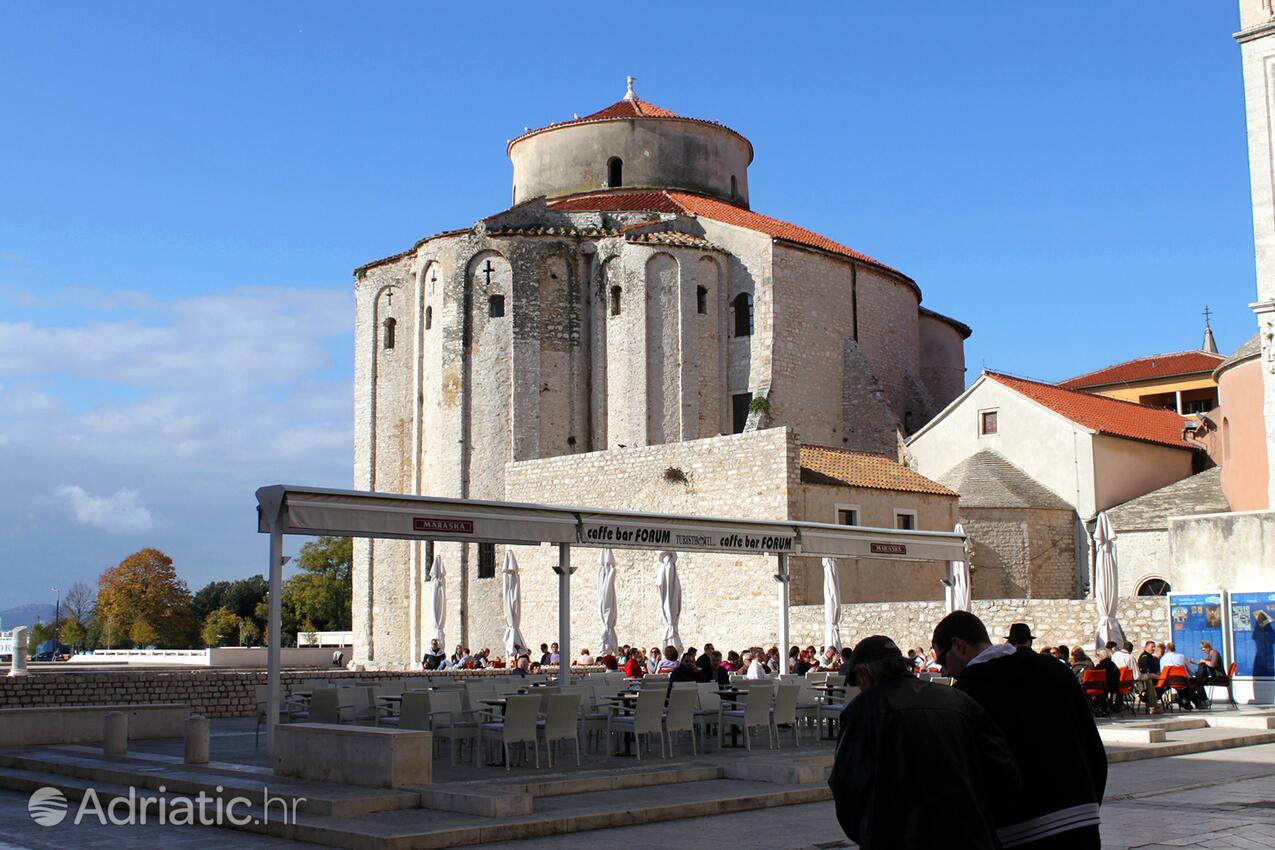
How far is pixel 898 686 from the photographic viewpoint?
4.02 meters

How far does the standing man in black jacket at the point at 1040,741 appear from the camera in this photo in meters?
4.22

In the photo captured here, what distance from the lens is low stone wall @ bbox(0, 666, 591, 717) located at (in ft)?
56.0

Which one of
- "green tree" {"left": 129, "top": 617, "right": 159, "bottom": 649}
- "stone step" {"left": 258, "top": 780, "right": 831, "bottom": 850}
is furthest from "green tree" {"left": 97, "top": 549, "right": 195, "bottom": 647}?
"stone step" {"left": 258, "top": 780, "right": 831, "bottom": 850}

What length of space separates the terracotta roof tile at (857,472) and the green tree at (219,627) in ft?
156

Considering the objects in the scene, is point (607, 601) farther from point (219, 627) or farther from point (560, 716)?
point (219, 627)

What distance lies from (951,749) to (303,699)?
1217cm

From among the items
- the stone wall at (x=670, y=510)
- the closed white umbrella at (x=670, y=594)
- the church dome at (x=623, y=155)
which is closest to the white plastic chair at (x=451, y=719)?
the closed white umbrella at (x=670, y=594)

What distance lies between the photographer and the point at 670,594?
22906 mm

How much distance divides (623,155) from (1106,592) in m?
26.8

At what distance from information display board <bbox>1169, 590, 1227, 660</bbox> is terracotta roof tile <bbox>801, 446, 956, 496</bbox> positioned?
972 cm

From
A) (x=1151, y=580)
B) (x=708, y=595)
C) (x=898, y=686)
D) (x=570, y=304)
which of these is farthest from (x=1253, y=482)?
(x=898, y=686)

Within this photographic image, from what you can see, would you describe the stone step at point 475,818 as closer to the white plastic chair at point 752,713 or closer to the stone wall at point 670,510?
the white plastic chair at point 752,713

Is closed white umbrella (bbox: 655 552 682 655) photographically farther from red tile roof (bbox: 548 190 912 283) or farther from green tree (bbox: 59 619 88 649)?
green tree (bbox: 59 619 88 649)

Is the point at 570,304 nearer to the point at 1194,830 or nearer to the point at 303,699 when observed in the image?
the point at 303,699
